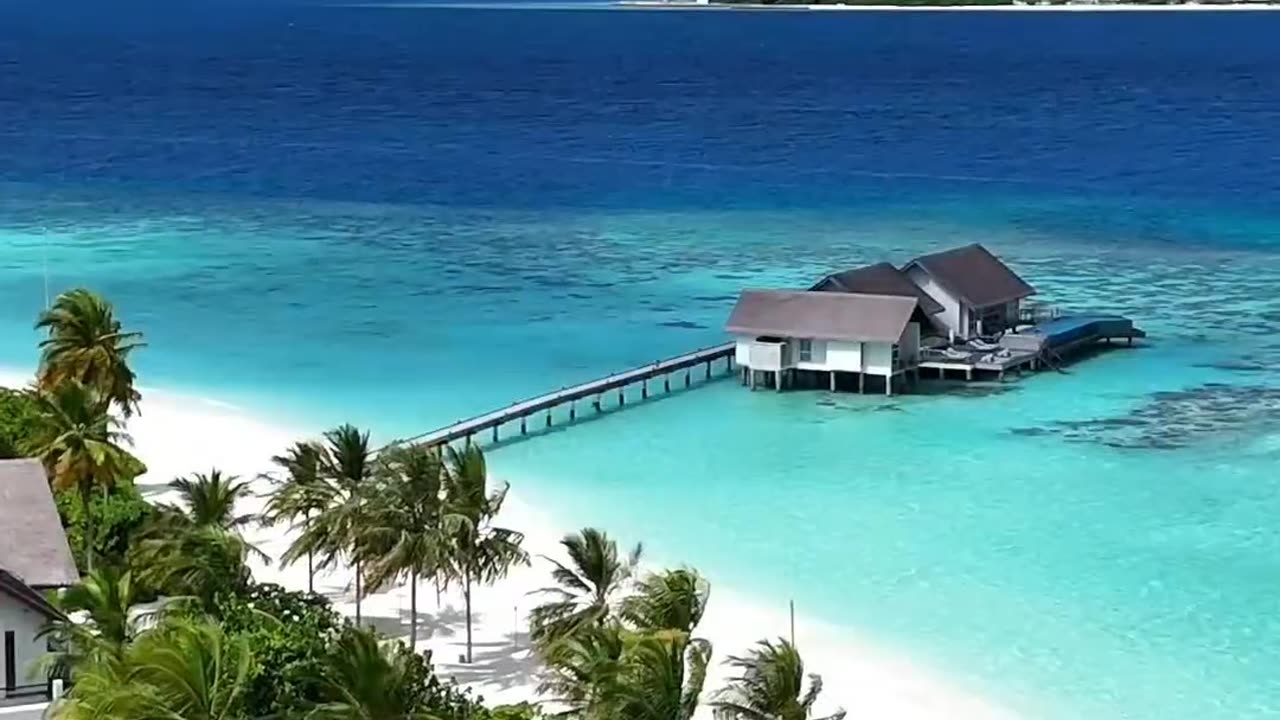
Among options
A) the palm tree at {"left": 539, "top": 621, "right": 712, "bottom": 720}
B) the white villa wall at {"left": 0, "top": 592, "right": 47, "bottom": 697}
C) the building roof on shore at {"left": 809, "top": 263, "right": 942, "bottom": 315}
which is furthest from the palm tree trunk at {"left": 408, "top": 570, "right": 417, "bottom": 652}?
the building roof on shore at {"left": 809, "top": 263, "right": 942, "bottom": 315}

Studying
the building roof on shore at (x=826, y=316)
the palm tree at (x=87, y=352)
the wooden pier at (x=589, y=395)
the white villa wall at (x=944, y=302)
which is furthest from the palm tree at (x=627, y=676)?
the white villa wall at (x=944, y=302)

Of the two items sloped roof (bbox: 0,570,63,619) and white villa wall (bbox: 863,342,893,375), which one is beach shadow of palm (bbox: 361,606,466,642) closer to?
sloped roof (bbox: 0,570,63,619)

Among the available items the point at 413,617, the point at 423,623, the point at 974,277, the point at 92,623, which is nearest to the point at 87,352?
the point at 423,623

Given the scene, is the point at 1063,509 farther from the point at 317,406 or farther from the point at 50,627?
the point at 50,627

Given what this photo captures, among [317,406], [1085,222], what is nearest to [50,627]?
[317,406]

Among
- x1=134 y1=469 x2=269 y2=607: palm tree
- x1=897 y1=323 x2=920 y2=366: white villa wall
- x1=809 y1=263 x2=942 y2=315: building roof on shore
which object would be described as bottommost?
x1=134 y1=469 x2=269 y2=607: palm tree

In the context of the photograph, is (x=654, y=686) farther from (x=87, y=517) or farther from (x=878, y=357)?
(x=878, y=357)

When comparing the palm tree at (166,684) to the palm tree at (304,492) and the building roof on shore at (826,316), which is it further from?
the building roof on shore at (826,316)
